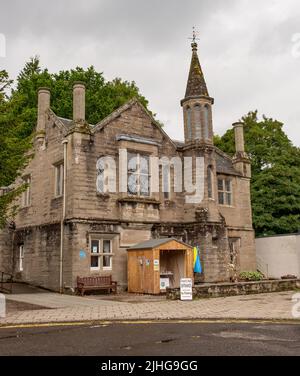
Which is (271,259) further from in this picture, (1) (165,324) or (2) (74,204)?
(1) (165,324)

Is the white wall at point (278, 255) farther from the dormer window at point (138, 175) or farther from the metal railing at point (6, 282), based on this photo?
the metal railing at point (6, 282)

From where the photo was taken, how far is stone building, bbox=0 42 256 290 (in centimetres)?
2048

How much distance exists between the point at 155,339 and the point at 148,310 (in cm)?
473

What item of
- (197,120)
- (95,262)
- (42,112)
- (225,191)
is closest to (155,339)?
(95,262)

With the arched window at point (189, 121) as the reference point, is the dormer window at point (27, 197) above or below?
below

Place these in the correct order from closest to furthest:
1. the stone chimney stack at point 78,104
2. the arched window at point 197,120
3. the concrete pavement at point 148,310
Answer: the concrete pavement at point 148,310 → the stone chimney stack at point 78,104 → the arched window at point 197,120

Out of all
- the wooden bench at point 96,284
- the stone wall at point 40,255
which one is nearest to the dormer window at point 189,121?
the stone wall at point 40,255

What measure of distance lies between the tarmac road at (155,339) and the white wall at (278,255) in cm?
1775

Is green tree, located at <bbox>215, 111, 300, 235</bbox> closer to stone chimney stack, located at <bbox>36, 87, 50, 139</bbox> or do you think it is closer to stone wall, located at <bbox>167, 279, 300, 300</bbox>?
stone wall, located at <bbox>167, 279, 300, 300</bbox>

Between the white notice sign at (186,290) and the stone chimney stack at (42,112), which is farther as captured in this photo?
the stone chimney stack at (42,112)

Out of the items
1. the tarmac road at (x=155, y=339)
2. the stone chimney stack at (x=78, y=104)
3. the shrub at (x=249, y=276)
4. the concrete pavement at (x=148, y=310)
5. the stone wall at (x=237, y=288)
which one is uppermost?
the stone chimney stack at (x=78, y=104)

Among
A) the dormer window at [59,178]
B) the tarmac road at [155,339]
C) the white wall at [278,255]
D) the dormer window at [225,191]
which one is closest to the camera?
the tarmac road at [155,339]

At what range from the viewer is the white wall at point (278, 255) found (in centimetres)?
2764
